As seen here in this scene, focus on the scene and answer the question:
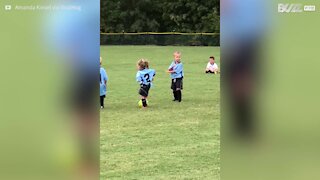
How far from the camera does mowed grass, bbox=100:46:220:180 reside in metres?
6.83

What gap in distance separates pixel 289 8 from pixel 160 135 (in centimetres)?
694

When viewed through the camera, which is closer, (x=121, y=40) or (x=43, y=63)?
(x=43, y=63)

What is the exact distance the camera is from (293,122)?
2381mm

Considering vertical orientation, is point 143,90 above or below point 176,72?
below

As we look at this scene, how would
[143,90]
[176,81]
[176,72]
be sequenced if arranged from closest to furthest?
1. [143,90]
2. [176,81]
3. [176,72]

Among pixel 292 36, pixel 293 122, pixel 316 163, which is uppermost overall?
pixel 292 36

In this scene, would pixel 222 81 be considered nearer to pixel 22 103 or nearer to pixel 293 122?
pixel 293 122

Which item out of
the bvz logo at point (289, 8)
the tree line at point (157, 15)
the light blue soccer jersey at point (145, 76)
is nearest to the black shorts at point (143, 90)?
the light blue soccer jersey at point (145, 76)

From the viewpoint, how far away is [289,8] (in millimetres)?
2365

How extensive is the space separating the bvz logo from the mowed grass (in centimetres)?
413

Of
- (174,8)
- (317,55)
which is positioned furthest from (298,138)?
(174,8)

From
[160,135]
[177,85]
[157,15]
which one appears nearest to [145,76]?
[177,85]

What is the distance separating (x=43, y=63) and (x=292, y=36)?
1.02 meters

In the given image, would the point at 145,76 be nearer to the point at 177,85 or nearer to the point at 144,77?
the point at 144,77
